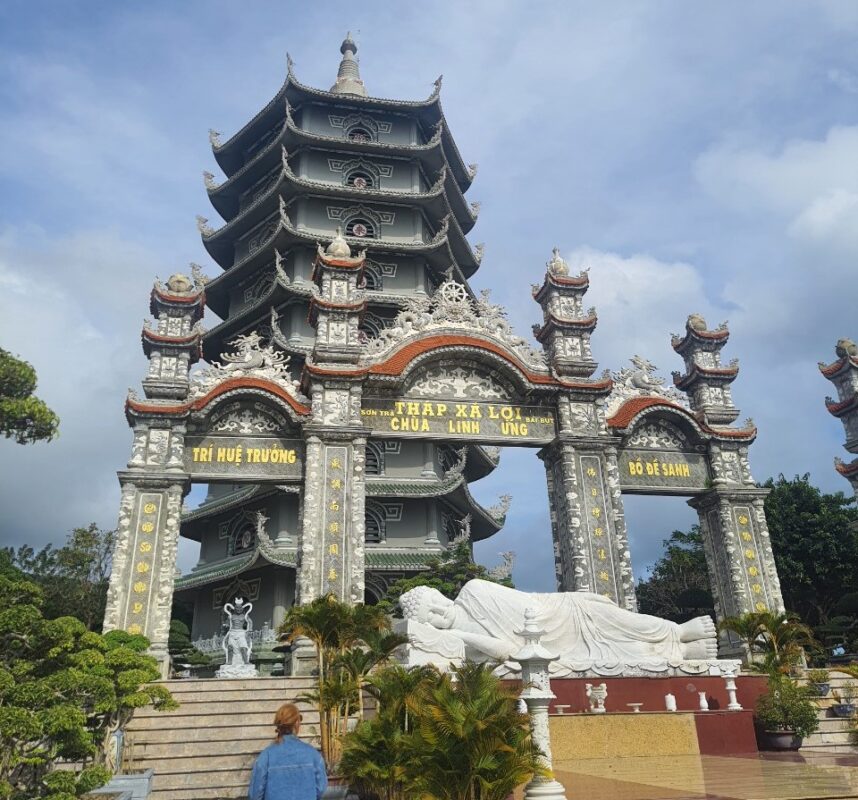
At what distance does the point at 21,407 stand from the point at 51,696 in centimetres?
443

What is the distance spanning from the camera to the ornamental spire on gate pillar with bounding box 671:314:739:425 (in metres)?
17.9

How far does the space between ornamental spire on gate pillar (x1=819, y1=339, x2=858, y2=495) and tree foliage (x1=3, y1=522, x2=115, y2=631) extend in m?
24.1

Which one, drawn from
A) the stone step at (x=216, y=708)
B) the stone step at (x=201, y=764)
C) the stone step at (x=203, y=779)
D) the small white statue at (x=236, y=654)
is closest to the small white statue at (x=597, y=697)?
the stone step at (x=216, y=708)

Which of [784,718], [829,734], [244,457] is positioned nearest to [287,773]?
[784,718]

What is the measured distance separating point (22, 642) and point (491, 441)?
1074cm

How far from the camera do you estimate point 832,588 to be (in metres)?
26.5

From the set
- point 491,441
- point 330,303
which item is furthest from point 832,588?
point 330,303

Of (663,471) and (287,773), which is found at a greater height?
(663,471)

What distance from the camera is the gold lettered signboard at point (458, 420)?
52.6 ft

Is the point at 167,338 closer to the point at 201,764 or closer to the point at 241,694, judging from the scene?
the point at 241,694

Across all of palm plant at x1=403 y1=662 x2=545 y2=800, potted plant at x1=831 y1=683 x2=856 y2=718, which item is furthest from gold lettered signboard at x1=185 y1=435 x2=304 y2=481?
potted plant at x1=831 y1=683 x2=856 y2=718

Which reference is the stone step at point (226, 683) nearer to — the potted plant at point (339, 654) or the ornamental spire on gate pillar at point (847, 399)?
the potted plant at point (339, 654)

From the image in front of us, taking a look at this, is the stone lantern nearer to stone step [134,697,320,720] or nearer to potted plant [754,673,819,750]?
stone step [134,697,320,720]

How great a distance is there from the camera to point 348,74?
3234 centimetres
